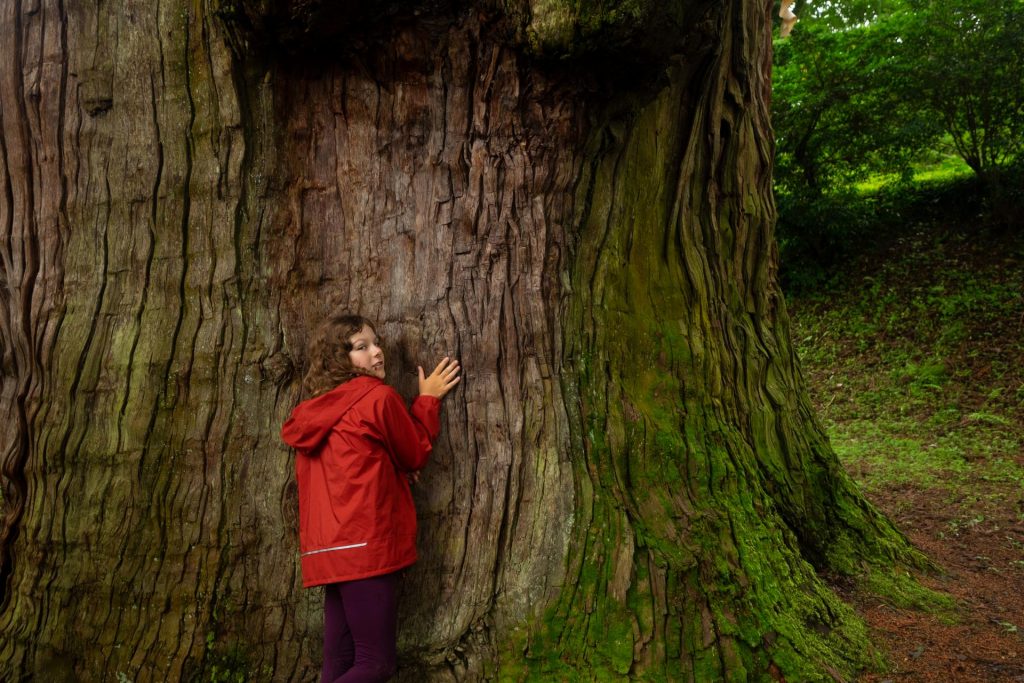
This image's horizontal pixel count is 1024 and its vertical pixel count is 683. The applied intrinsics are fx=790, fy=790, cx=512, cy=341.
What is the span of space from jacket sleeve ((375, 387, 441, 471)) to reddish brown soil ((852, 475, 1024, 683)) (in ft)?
7.45

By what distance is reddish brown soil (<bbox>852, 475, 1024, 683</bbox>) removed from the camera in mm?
3697

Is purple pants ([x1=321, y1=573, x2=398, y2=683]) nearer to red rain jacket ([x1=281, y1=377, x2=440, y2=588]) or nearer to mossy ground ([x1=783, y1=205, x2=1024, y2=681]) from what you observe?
red rain jacket ([x1=281, y1=377, x2=440, y2=588])

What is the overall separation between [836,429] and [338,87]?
26.7 ft

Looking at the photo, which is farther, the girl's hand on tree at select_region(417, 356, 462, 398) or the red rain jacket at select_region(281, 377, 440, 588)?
the girl's hand on tree at select_region(417, 356, 462, 398)

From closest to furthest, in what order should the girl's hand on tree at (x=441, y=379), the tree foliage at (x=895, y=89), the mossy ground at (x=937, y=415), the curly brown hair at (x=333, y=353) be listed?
1. the curly brown hair at (x=333, y=353)
2. the girl's hand on tree at (x=441, y=379)
3. the mossy ground at (x=937, y=415)
4. the tree foliage at (x=895, y=89)

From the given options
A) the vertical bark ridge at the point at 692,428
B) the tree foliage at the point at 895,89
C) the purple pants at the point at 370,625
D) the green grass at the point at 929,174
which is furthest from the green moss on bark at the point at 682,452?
the green grass at the point at 929,174

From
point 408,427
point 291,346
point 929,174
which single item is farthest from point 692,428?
point 929,174

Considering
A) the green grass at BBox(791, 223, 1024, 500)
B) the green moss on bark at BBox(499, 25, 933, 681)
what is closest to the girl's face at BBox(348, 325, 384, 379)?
the green moss on bark at BBox(499, 25, 933, 681)

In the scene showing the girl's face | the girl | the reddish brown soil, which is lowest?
the reddish brown soil

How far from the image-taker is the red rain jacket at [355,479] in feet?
10.3

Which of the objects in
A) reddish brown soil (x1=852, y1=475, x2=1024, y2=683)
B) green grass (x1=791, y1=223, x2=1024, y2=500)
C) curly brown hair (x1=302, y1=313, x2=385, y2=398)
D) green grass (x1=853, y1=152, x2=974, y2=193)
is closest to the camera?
curly brown hair (x1=302, y1=313, x2=385, y2=398)

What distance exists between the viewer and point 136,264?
342 cm

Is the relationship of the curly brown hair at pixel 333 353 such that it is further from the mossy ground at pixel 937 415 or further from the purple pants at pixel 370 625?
the mossy ground at pixel 937 415

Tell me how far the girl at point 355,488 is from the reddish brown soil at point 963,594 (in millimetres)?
2238
